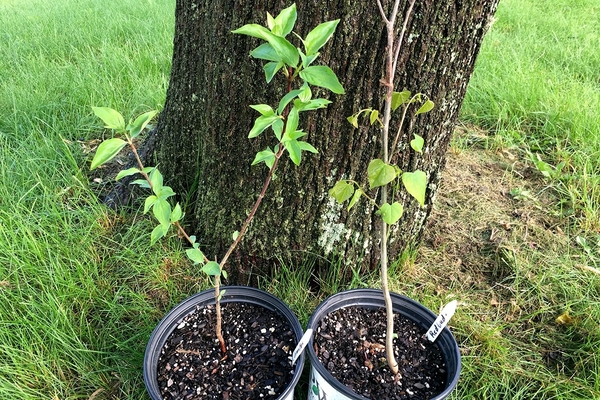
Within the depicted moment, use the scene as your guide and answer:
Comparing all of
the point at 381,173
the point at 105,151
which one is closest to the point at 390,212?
the point at 381,173

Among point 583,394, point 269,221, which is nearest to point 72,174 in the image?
point 269,221

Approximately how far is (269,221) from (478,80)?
211 centimetres

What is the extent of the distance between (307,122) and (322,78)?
493 millimetres

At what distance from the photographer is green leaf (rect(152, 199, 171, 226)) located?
108cm

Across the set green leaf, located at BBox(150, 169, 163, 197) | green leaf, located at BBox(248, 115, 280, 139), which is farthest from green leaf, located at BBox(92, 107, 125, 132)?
green leaf, located at BBox(248, 115, 280, 139)

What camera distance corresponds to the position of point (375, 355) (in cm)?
132

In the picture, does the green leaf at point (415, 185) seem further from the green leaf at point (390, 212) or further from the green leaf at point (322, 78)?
the green leaf at point (322, 78)

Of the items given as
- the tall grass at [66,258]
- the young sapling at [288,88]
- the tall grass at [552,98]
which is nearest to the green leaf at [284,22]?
the young sapling at [288,88]

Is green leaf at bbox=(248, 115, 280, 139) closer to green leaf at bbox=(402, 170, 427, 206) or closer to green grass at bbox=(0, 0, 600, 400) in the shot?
green leaf at bbox=(402, 170, 427, 206)

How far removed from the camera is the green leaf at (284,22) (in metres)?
0.95

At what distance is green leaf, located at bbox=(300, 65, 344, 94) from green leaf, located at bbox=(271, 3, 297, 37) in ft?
0.44

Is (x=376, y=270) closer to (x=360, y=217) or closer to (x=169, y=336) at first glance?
(x=360, y=217)

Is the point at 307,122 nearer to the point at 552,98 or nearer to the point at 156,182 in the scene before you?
the point at 156,182

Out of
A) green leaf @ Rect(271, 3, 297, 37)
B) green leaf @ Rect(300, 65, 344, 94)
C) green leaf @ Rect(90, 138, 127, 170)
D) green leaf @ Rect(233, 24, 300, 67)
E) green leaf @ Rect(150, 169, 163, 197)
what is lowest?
green leaf @ Rect(150, 169, 163, 197)
